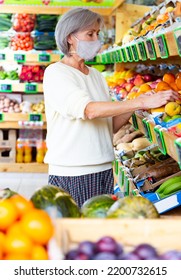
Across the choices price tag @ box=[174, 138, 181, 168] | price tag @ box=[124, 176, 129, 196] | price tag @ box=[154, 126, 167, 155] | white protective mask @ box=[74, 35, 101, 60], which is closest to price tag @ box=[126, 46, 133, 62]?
price tag @ box=[124, 176, 129, 196]

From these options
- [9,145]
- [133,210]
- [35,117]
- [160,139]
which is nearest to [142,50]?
[160,139]

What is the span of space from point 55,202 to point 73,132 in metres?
1.37

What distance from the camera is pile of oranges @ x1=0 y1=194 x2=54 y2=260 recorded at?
1.46 metres

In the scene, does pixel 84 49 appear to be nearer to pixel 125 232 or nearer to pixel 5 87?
pixel 125 232

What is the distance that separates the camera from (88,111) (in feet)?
9.52

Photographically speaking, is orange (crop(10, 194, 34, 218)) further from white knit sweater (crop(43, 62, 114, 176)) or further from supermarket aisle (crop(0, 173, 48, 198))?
supermarket aisle (crop(0, 173, 48, 198))

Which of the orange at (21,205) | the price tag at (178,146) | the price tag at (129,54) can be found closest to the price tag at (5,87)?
the price tag at (129,54)

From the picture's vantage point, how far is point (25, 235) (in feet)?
4.83

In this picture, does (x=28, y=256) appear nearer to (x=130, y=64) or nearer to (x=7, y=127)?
(x=130, y=64)

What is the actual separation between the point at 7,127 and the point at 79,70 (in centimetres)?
452

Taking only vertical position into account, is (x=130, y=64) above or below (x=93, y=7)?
below

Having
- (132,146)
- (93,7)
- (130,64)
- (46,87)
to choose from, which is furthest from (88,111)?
(93,7)

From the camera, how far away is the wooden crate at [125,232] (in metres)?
1.50
